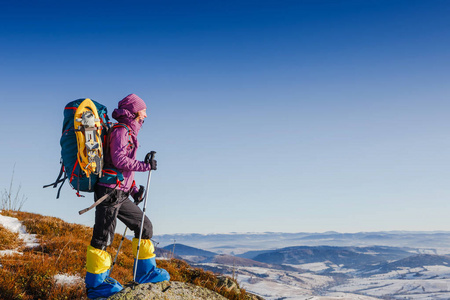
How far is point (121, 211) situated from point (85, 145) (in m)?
1.29

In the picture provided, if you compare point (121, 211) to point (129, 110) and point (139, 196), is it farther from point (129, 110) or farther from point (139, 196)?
point (129, 110)

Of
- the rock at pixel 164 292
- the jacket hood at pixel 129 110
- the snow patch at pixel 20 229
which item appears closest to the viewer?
the rock at pixel 164 292

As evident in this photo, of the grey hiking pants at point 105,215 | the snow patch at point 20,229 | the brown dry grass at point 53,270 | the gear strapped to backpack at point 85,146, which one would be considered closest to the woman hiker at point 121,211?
the grey hiking pants at point 105,215

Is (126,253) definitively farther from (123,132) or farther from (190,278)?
(123,132)

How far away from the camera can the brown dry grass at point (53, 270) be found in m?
5.91

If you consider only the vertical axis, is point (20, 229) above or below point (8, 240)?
above

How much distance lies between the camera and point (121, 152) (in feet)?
16.7

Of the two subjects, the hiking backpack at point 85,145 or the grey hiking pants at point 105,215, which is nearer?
the hiking backpack at point 85,145

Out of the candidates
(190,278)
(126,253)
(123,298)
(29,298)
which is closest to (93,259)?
(123,298)

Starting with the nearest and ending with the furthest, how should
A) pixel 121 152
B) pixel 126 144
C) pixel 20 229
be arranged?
pixel 121 152, pixel 126 144, pixel 20 229

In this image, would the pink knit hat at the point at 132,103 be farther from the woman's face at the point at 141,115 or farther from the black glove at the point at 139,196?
the black glove at the point at 139,196

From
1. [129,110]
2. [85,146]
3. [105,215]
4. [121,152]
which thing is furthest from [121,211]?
[129,110]

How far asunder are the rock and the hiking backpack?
1570 mm

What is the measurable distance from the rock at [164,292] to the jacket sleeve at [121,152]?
1.78 m
